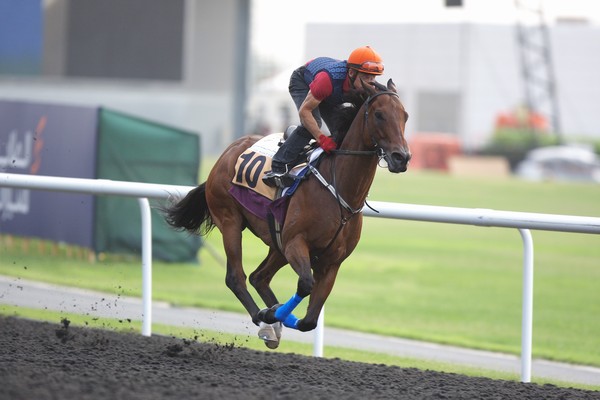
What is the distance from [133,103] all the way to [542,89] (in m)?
22.4

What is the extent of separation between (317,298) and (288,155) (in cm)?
84

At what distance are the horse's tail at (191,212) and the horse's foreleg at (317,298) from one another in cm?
119

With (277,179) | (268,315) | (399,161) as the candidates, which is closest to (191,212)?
(277,179)

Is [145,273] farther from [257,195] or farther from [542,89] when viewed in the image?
[542,89]

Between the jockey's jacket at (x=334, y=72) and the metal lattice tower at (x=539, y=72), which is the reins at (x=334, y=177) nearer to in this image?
the jockey's jacket at (x=334, y=72)

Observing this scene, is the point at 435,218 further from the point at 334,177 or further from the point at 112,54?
the point at 112,54

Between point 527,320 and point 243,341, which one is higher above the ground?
point 527,320

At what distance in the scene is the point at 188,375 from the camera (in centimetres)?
495

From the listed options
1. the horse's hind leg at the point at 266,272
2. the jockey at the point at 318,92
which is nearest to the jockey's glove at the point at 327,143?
the jockey at the point at 318,92

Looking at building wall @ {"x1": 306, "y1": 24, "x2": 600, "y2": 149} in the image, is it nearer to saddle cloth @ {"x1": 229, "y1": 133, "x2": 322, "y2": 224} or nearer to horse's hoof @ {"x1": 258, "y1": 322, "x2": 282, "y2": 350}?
saddle cloth @ {"x1": 229, "y1": 133, "x2": 322, "y2": 224}

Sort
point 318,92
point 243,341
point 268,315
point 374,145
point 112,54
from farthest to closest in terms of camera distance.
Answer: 1. point 112,54
2. point 243,341
3. point 268,315
4. point 318,92
5. point 374,145

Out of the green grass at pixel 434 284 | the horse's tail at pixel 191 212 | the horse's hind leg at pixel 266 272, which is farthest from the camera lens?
the green grass at pixel 434 284

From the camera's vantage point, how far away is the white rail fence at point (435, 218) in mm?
5439

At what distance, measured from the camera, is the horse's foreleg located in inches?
208
